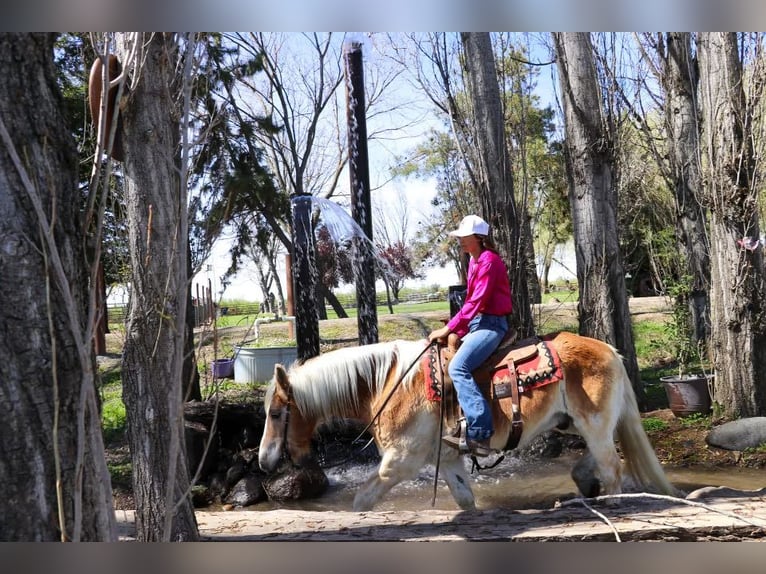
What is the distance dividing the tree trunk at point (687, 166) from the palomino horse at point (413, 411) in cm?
207

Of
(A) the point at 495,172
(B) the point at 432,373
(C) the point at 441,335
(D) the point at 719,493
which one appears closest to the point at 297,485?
(B) the point at 432,373

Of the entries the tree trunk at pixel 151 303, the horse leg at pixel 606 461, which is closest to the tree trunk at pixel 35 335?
the tree trunk at pixel 151 303

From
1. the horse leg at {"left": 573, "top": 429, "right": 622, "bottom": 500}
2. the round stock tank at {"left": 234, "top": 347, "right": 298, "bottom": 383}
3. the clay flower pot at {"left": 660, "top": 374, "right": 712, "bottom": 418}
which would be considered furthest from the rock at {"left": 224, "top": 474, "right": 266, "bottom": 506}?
the clay flower pot at {"left": 660, "top": 374, "right": 712, "bottom": 418}

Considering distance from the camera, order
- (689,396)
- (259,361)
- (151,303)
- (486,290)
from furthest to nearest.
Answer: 1. (689,396)
2. (259,361)
3. (486,290)
4. (151,303)

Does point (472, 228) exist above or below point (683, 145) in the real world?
below

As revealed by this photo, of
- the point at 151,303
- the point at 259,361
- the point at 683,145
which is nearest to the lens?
the point at 151,303

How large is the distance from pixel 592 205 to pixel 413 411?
2585mm

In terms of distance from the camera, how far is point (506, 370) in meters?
3.17

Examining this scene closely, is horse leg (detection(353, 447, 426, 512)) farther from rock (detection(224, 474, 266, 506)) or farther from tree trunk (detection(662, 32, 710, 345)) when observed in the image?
tree trunk (detection(662, 32, 710, 345))

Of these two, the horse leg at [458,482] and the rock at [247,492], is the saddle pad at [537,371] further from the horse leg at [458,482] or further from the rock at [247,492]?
the rock at [247,492]

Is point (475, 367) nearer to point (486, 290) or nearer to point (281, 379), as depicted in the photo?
point (486, 290)

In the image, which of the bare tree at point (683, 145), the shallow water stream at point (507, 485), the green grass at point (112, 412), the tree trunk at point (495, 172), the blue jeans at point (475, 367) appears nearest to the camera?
the blue jeans at point (475, 367)

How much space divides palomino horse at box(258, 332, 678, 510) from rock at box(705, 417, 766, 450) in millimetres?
1115

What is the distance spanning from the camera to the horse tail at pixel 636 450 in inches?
128
